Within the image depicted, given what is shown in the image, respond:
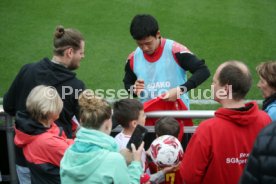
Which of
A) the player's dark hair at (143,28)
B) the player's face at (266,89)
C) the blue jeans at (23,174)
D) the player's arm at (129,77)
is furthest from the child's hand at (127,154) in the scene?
the player's arm at (129,77)

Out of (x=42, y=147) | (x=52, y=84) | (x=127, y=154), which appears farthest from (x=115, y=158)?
(x=52, y=84)

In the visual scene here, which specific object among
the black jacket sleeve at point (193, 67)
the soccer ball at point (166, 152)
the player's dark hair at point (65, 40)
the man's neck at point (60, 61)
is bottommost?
the soccer ball at point (166, 152)

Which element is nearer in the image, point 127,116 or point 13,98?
point 127,116

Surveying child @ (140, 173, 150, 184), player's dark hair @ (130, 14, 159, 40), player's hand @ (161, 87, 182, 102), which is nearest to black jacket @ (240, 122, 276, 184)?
child @ (140, 173, 150, 184)

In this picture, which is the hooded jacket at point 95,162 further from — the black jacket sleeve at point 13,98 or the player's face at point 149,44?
the player's face at point 149,44

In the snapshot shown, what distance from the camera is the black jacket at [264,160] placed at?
2152 millimetres

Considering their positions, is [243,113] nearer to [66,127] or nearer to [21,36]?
[66,127]

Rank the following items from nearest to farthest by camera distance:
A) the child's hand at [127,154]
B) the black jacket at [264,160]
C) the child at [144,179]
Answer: the black jacket at [264,160] → the child's hand at [127,154] → the child at [144,179]

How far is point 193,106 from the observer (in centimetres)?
752

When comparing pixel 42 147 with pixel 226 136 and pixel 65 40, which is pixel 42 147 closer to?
pixel 65 40

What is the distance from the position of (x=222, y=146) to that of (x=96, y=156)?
77 cm

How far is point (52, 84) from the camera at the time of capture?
3.85 metres

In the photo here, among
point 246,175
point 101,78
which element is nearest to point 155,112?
point 246,175

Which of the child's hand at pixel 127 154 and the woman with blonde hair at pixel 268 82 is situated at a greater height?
the woman with blonde hair at pixel 268 82
